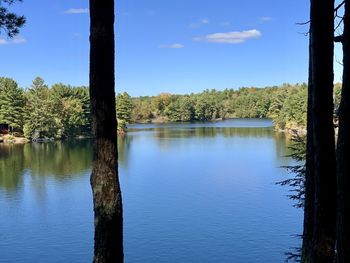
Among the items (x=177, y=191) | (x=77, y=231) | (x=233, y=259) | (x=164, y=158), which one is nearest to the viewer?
(x=233, y=259)

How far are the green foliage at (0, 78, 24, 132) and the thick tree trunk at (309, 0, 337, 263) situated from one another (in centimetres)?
4836

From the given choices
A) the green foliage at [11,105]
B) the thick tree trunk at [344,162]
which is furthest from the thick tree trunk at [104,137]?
the green foliage at [11,105]

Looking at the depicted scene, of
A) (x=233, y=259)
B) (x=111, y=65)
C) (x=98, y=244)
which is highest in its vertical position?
(x=111, y=65)

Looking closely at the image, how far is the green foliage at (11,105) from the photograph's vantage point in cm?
4850

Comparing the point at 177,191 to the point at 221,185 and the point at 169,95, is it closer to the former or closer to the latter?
the point at 221,185

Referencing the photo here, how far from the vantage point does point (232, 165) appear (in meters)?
30.7

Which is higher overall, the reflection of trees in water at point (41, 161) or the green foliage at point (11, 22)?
the green foliage at point (11, 22)

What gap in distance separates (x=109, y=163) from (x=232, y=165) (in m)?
27.8

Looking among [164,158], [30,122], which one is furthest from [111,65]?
[30,122]

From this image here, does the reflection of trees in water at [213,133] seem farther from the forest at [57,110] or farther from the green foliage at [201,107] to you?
the green foliage at [201,107]

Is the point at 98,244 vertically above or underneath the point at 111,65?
underneath

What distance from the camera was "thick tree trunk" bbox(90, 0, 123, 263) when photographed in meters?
3.25

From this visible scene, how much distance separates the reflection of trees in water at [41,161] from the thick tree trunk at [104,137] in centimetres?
2160

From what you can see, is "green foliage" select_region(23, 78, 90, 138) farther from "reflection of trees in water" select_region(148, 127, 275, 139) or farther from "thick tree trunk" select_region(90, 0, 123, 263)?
"thick tree trunk" select_region(90, 0, 123, 263)
